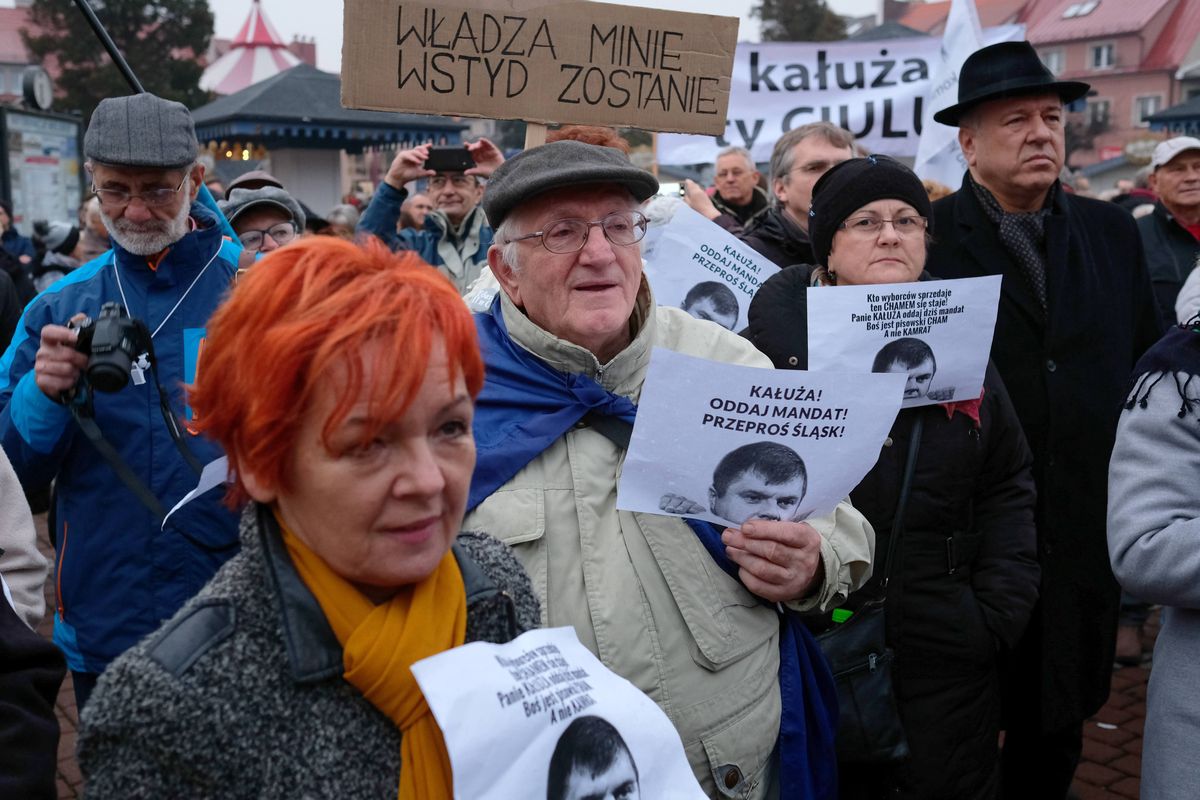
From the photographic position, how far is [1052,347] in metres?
3.57

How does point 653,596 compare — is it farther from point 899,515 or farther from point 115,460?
point 115,460

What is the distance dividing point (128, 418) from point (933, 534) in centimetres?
207

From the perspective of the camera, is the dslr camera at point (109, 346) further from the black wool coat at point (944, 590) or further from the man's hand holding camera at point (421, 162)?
the man's hand holding camera at point (421, 162)

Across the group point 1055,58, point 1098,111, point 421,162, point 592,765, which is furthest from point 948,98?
point 1055,58

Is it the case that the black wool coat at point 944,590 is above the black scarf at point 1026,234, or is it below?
below

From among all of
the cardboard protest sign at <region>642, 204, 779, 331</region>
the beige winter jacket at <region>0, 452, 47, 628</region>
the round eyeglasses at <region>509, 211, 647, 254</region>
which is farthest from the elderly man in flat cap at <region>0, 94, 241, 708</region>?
the cardboard protest sign at <region>642, 204, 779, 331</region>

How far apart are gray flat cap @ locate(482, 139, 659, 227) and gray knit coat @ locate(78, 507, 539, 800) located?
37.4 inches

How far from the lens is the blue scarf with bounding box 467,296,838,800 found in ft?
7.06

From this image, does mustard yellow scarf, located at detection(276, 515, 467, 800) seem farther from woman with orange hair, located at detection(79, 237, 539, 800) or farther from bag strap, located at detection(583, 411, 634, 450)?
bag strap, located at detection(583, 411, 634, 450)

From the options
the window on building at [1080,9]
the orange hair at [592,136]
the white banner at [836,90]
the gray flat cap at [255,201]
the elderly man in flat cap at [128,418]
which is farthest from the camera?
the window on building at [1080,9]

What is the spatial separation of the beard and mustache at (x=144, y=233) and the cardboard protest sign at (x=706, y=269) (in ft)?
5.47

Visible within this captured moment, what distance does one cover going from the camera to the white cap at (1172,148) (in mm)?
6309

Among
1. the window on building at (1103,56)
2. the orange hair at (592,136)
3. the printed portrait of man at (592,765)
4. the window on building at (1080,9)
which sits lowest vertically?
the printed portrait of man at (592,765)

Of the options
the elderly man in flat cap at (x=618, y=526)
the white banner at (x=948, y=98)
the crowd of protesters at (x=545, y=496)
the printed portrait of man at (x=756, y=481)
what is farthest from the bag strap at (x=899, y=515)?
the white banner at (x=948, y=98)
